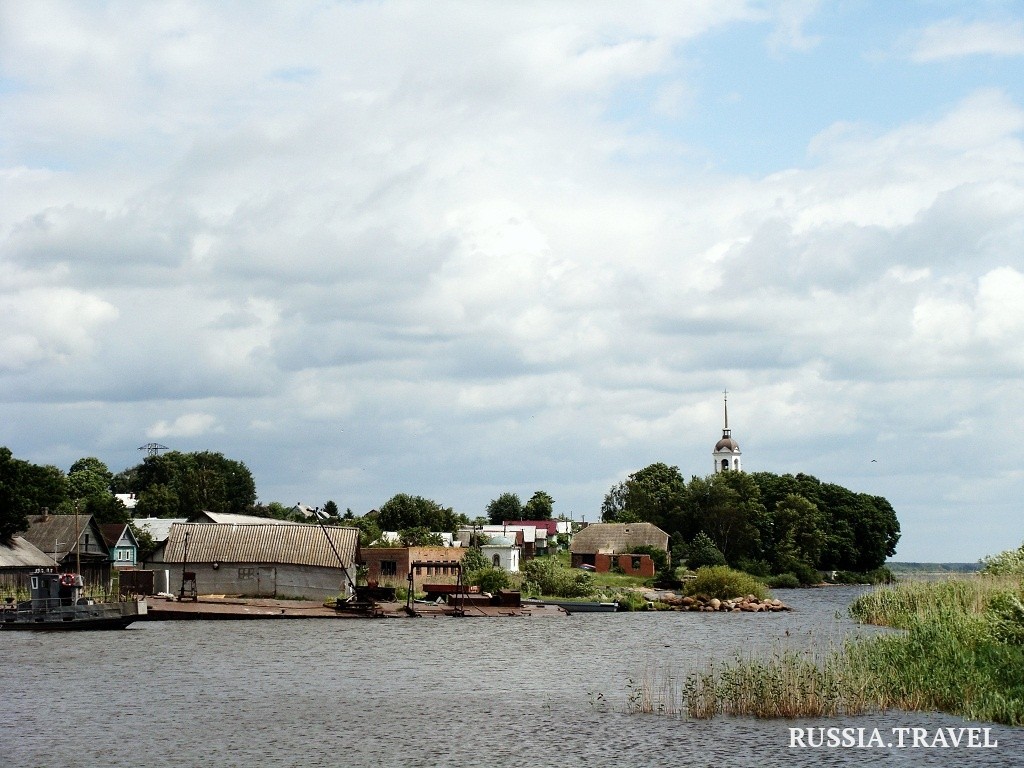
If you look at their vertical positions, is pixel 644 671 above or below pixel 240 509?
below

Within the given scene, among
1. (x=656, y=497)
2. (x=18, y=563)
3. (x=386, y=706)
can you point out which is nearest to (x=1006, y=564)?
(x=386, y=706)

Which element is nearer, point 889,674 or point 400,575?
point 889,674

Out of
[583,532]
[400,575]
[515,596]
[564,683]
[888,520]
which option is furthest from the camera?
[888,520]

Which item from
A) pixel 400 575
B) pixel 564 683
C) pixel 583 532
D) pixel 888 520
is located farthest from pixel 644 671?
pixel 888 520

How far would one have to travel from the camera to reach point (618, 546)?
12606 cm

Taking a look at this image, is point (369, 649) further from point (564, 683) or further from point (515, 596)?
point (515, 596)

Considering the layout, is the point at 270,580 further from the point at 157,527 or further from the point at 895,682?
the point at 895,682

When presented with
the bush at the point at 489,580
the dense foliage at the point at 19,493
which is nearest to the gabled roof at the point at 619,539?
the bush at the point at 489,580

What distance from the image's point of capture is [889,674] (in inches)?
1310

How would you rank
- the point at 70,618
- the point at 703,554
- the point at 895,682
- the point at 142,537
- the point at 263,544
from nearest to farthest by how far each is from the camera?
the point at 895,682, the point at 70,618, the point at 263,544, the point at 142,537, the point at 703,554

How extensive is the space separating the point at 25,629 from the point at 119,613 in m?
4.75

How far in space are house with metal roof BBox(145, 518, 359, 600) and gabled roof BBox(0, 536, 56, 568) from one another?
25.1 ft

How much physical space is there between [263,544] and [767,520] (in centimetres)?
7159

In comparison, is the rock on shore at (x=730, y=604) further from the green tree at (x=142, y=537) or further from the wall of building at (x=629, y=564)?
the green tree at (x=142, y=537)
